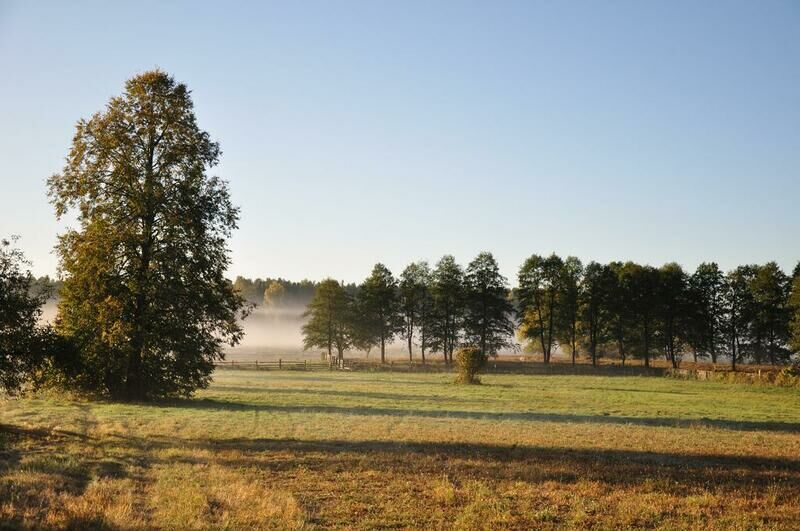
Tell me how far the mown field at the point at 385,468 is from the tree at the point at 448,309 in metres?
60.6

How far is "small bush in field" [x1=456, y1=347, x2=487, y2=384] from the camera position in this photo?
52.9 metres

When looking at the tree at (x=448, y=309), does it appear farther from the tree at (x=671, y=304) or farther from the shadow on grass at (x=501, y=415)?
the shadow on grass at (x=501, y=415)

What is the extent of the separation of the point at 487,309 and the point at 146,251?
65969 millimetres

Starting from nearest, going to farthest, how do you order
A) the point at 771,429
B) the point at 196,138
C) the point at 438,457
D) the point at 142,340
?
1. the point at 438,457
2. the point at 771,429
3. the point at 142,340
4. the point at 196,138

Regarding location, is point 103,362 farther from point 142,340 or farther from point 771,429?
point 771,429

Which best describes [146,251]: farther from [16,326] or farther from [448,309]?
[448,309]

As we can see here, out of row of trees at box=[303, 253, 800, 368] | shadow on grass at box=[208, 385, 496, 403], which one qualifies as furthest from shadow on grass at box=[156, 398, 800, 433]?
row of trees at box=[303, 253, 800, 368]

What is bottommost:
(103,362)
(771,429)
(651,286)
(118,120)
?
(771,429)

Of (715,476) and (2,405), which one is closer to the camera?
(715,476)

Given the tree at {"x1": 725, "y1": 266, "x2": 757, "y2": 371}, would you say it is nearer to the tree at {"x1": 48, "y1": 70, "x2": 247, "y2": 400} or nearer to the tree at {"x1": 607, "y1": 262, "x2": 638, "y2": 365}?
the tree at {"x1": 607, "y1": 262, "x2": 638, "y2": 365}

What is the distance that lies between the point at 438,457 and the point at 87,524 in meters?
9.91

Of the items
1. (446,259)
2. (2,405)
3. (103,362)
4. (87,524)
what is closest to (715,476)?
(87,524)

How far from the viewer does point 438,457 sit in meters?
17.8

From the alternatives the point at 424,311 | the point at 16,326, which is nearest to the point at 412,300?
the point at 424,311
